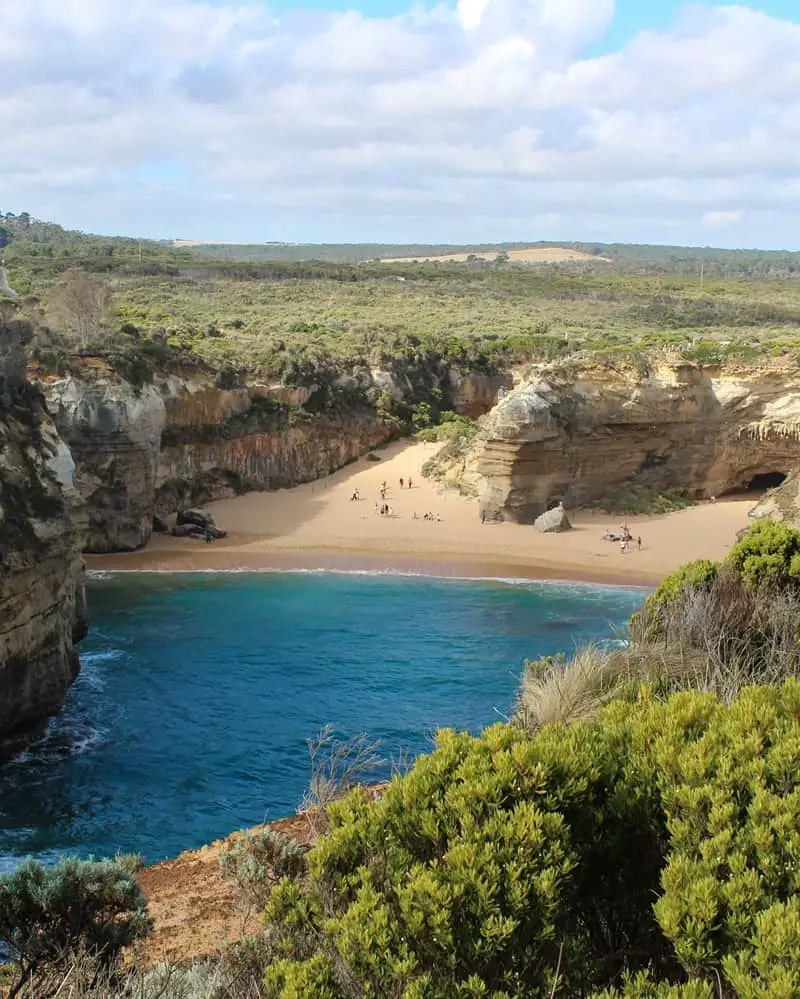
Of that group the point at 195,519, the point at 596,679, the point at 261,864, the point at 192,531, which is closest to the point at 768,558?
the point at 596,679

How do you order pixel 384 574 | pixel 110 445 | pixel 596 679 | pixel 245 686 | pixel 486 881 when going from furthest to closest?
pixel 110 445, pixel 384 574, pixel 245 686, pixel 596 679, pixel 486 881

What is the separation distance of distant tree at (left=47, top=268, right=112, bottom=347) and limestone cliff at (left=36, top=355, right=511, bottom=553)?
8.93ft

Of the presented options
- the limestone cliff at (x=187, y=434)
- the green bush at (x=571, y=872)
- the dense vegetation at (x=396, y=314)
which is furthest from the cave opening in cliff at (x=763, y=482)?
the green bush at (x=571, y=872)

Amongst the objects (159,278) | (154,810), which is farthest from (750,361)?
(159,278)

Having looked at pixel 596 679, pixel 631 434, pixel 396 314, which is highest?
pixel 396 314

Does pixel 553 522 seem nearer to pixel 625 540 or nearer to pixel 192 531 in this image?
pixel 625 540

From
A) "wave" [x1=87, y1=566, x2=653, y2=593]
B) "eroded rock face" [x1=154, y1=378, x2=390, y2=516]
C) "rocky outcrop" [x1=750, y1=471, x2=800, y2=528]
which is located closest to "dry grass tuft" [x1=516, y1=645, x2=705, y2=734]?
"wave" [x1=87, y1=566, x2=653, y2=593]

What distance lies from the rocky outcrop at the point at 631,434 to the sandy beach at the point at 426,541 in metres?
1.29

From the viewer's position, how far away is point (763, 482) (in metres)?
43.1

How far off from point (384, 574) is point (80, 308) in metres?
16.1

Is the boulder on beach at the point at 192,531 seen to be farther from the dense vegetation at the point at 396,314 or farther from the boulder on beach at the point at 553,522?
the boulder on beach at the point at 553,522

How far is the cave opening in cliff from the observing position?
4250 cm

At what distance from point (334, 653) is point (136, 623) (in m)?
6.65

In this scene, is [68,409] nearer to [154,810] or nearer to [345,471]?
[345,471]
